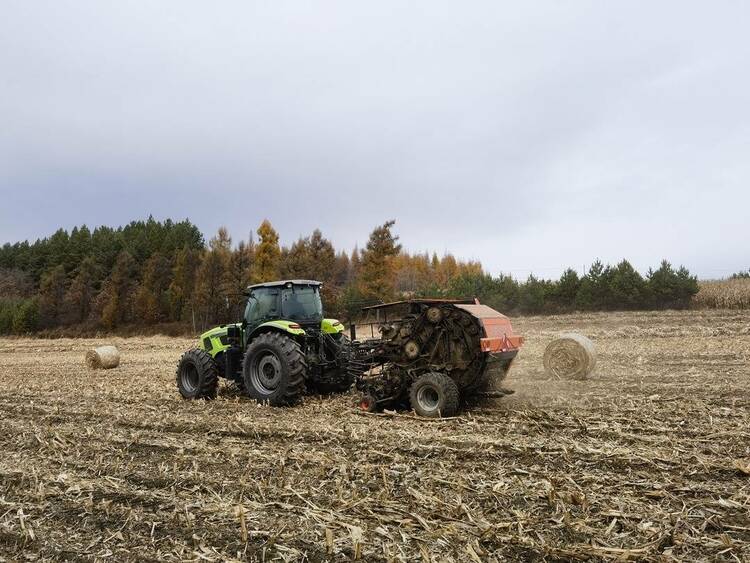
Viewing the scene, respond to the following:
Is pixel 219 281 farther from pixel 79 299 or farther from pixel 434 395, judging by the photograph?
pixel 434 395

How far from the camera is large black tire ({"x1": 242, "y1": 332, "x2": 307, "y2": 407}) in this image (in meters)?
9.27

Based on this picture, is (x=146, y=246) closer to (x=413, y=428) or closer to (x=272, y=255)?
(x=272, y=255)

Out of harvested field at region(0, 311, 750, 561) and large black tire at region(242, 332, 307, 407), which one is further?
large black tire at region(242, 332, 307, 407)

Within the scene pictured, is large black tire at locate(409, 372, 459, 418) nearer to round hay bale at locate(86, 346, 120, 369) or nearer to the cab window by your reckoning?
the cab window

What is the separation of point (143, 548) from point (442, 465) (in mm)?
2766

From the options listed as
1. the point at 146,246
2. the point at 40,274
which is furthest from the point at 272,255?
the point at 40,274

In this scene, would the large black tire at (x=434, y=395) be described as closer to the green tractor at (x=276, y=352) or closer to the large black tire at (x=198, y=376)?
the green tractor at (x=276, y=352)

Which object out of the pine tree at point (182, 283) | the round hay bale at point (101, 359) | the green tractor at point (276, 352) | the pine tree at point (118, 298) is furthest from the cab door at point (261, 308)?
the pine tree at point (118, 298)

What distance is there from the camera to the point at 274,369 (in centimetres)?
977

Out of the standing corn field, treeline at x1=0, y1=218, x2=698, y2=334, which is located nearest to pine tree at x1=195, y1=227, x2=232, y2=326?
treeline at x1=0, y1=218, x2=698, y2=334

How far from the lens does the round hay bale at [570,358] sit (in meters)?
11.9

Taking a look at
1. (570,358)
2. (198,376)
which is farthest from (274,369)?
(570,358)

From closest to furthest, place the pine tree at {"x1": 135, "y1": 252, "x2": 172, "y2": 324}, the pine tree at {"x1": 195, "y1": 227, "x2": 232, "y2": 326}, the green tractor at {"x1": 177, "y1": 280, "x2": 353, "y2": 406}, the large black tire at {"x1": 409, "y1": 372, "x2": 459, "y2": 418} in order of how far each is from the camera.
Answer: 1. the large black tire at {"x1": 409, "y1": 372, "x2": 459, "y2": 418}
2. the green tractor at {"x1": 177, "y1": 280, "x2": 353, "y2": 406}
3. the pine tree at {"x1": 195, "y1": 227, "x2": 232, "y2": 326}
4. the pine tree at {"x1": 135, "y1": 252, "x2": 172, "y2": 324}

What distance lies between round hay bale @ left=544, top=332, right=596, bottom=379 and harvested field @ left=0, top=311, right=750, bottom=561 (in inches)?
85.0
